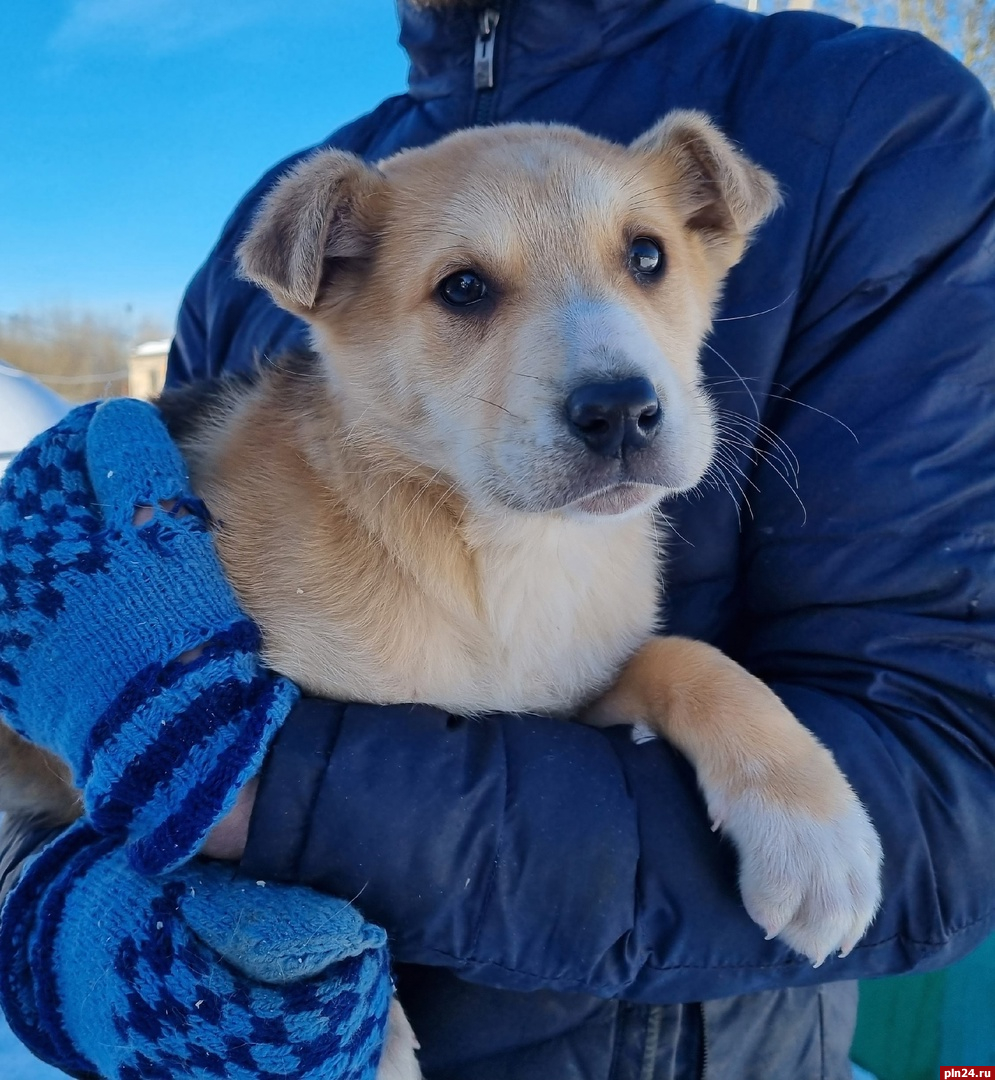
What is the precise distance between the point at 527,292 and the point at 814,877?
1.32 m

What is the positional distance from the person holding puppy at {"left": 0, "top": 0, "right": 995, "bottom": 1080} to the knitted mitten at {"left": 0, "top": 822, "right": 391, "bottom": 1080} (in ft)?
0.10

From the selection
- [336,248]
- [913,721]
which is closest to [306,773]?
[913,721]

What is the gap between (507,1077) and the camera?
1.70 metres

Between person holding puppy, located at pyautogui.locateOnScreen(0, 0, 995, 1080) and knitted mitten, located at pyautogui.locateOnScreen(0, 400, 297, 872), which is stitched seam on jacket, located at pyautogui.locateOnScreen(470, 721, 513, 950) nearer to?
person holding puppy, located at pyautogui.locateOnScreen(0, 0, 995, 1080)

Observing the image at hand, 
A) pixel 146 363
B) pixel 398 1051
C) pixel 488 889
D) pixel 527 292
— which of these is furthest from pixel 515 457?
pixel 146 363

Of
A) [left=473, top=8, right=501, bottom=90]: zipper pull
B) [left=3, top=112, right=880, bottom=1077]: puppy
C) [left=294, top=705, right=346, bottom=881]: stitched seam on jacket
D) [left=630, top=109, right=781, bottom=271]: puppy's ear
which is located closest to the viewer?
[left=294, top=705, right=346, bottom=881]: stitched seam on jacket

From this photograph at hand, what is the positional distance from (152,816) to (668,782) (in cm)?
95

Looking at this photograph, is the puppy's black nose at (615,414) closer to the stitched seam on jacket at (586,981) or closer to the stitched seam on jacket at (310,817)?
the stitched seam on jacket at (310,817)

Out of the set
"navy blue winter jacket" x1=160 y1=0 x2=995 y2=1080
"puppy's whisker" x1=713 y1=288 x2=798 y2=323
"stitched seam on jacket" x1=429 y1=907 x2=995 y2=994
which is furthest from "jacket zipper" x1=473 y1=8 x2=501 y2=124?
"stitched seam on jacket" x1=429 y1=907 x2=995 y2=994

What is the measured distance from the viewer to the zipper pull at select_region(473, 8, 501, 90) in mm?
2275

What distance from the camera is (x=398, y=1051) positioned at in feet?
5.39

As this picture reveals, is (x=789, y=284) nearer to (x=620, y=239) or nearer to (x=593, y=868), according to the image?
(x=620, y=239)

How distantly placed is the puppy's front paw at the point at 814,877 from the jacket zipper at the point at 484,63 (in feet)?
6.71

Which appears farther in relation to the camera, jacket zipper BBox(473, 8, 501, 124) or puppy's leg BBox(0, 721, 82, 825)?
jacket zipper BBox(473, 8, 501, 124)
